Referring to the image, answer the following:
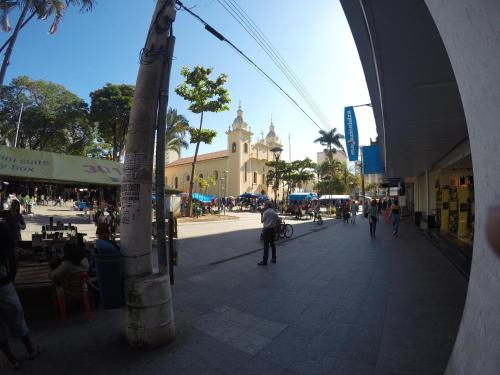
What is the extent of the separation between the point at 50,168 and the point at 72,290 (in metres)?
3.01

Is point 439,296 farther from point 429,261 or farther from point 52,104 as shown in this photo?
point 52,104

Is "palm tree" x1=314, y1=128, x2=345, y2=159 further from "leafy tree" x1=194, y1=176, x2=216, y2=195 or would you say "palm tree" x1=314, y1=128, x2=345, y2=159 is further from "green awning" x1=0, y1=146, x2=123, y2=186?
"green awning" x1=0, y1=146, x2=123, y2=186

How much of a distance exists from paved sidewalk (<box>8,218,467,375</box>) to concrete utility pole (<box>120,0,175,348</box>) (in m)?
0.32

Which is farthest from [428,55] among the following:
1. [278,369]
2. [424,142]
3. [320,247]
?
[320,247]

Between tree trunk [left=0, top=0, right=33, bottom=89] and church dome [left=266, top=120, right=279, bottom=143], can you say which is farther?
church dome [left=266, top=120, right=279, bottom=143]

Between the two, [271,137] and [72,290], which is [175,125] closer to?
[72,290]

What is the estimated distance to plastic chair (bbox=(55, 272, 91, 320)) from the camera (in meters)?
4.35

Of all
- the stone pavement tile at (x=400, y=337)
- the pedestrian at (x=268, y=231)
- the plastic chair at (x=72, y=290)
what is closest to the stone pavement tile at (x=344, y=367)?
the stone pavement tile at (x=400, y=337)

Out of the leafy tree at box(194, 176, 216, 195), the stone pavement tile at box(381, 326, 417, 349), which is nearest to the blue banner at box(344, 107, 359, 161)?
the stone pavement tile at box(381, 326, 417, 349)

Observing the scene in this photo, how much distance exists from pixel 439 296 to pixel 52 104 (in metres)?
33.8

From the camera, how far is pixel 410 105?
18.8 ft

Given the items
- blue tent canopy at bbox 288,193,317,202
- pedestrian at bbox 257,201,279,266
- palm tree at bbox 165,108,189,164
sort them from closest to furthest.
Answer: pedestrian at bbox 257,201,279,266 → palm tree at bbox 165,108,189,164 → blue tent canopy at bbox 288,193,317,202

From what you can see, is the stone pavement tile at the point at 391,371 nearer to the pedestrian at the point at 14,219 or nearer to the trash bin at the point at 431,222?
the pedestrian at the point at 14,219

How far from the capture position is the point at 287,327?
4.15 metres
